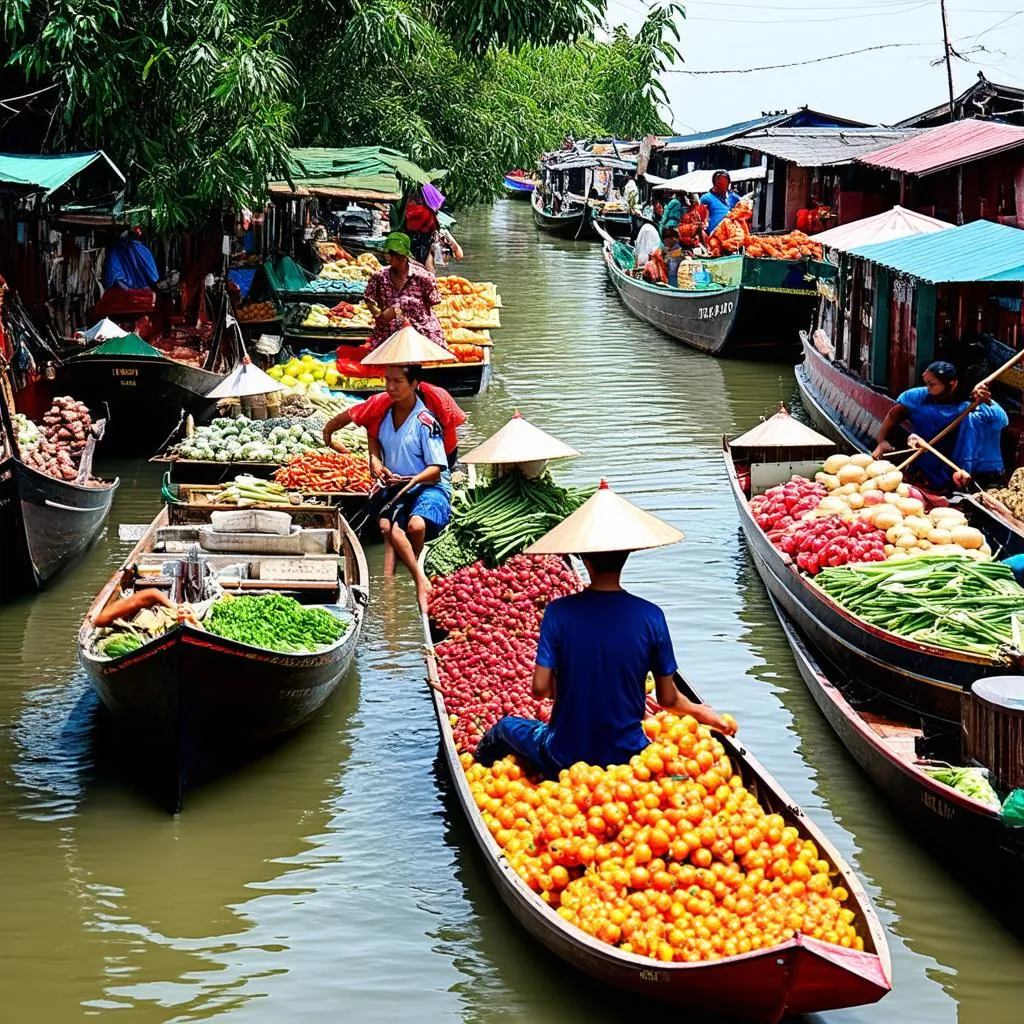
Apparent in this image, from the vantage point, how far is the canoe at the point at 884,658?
300 inches

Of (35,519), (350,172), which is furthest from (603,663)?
(350,172)

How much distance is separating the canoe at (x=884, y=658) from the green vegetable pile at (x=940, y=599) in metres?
0.08

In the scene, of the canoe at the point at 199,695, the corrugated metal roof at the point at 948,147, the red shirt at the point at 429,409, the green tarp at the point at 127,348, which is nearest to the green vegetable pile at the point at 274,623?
the canoe at the point at 199,695

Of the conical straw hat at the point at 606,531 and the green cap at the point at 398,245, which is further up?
the green cap at the point at 398,245

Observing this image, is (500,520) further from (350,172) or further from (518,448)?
(350,172)

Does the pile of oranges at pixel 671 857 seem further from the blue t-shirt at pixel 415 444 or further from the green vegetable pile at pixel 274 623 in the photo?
the blue t-shirt at pixel 415 444

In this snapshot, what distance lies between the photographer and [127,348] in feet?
47.3

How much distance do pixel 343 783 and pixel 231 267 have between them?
12459mm

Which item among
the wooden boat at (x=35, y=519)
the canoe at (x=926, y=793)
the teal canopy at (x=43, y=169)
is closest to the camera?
the canoe at (x=926, y=793)

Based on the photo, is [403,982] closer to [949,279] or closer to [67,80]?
[949,279]

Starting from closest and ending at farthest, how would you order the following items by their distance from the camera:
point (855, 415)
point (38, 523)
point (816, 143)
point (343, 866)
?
point (343, 866) < point (38, 523) < point (855, 415) < point (816, 143)

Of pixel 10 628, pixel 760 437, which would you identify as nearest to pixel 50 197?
pixel 10 628

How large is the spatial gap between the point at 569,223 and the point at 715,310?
21221 mm

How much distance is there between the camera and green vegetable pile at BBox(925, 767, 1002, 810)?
6566 mm
